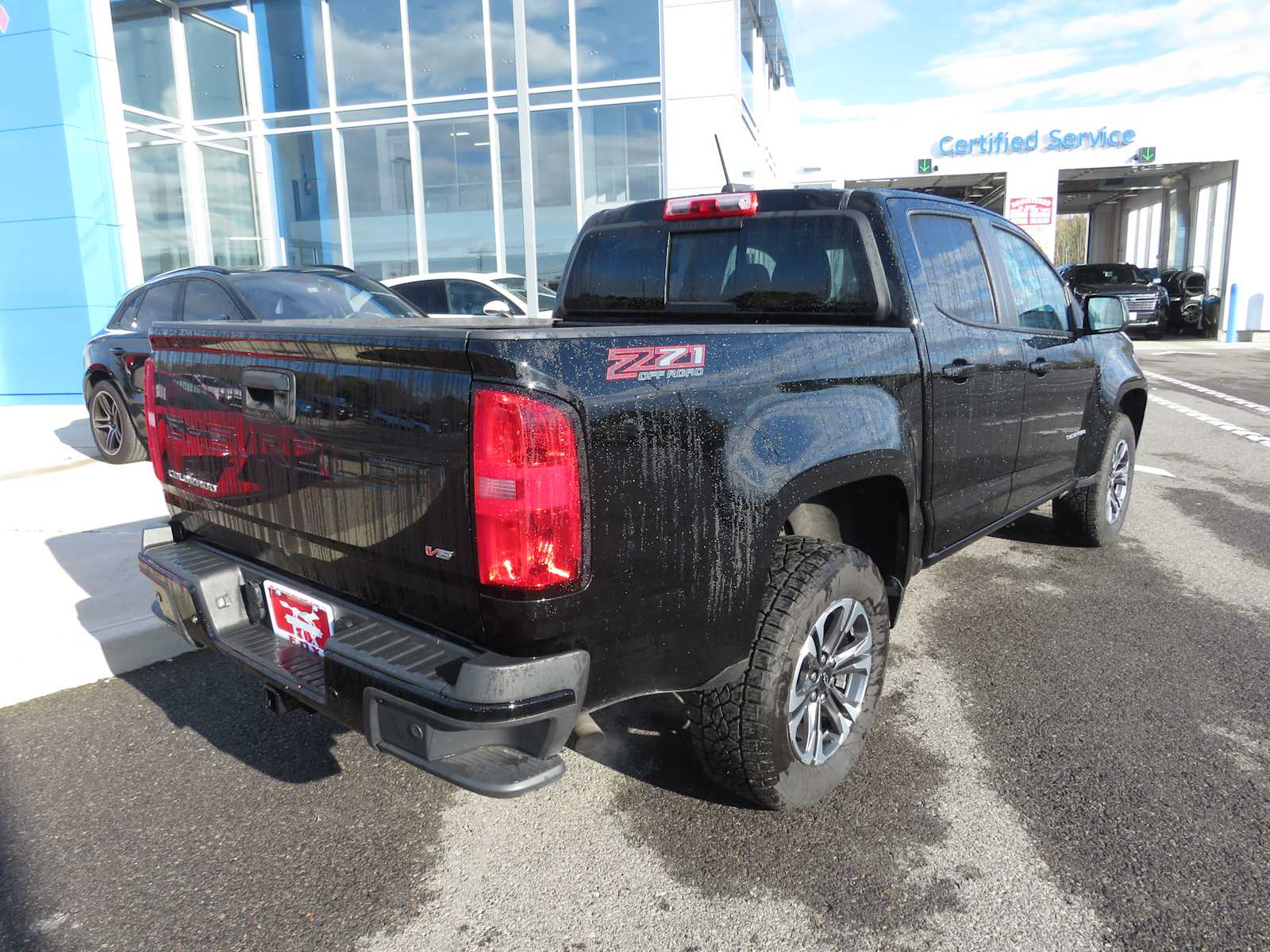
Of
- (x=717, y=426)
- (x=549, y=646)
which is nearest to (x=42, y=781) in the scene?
(x=549, y=646)

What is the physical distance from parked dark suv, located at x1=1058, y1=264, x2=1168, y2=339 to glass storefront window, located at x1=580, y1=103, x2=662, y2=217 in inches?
488

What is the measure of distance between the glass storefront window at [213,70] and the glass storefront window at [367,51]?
5.89 feet

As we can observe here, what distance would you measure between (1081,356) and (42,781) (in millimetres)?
4909

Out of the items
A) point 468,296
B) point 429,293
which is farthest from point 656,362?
point 429,293

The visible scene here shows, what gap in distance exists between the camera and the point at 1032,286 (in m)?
4.43

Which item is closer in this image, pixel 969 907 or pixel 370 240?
pixel 969 907

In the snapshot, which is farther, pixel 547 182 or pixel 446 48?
pixel 446 48

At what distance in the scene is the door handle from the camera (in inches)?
133

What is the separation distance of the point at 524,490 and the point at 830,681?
139cm

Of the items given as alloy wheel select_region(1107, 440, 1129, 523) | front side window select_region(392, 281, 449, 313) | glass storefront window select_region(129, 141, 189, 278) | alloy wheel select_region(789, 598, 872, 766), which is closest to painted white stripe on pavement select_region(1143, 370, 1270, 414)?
alloy wheel select_region(1107, 440, 1129, 523)

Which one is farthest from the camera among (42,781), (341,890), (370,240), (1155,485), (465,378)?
(370,240)

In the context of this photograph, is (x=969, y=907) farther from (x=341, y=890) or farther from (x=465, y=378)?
(x=465, y=378)

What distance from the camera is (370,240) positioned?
17203mm

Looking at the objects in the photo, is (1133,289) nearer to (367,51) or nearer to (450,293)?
(367,51)
